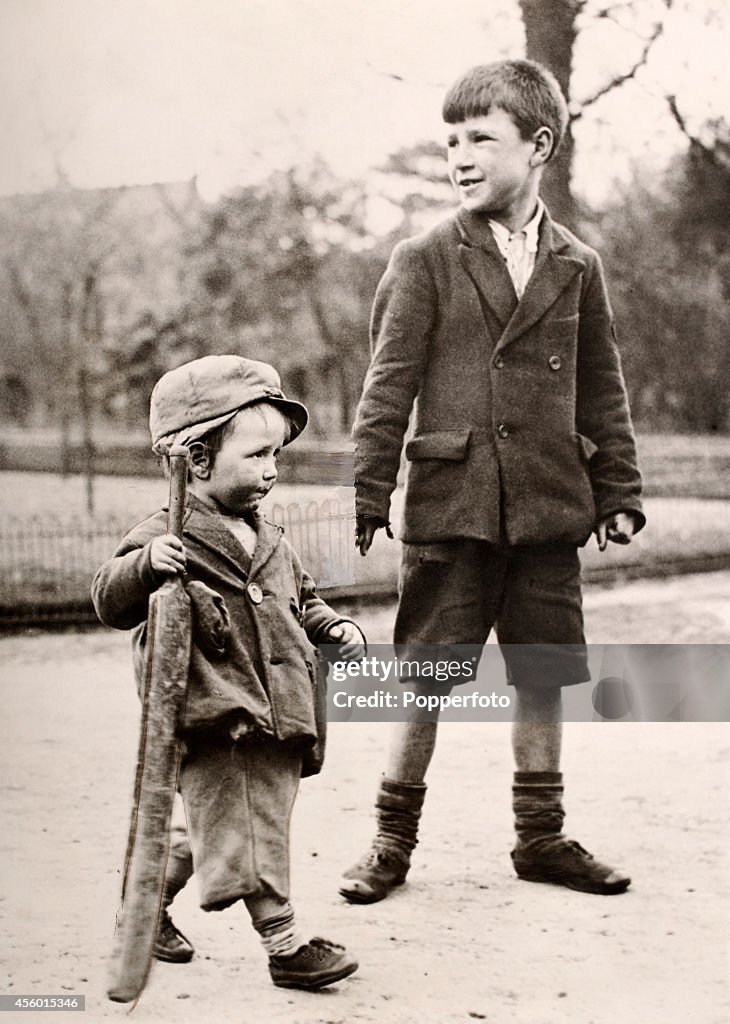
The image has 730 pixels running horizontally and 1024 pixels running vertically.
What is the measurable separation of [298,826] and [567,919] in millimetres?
734

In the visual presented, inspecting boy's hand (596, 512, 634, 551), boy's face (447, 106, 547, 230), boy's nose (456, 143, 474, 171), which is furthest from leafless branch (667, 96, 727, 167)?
boy's hand (596, 512, 634, 551)

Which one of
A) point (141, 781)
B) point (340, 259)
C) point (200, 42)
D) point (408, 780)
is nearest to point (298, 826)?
point (408, 780)

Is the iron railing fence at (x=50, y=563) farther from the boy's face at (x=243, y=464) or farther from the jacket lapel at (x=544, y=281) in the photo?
the jacket lapel at (x=544, y=281)

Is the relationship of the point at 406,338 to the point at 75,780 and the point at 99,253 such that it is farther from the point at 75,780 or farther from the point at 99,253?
the point at 75,780

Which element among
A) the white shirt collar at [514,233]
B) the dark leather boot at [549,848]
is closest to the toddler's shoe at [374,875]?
the dark leather boot at [549,848]

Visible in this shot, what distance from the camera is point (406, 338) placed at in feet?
10.7

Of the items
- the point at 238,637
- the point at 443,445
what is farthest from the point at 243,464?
the point at 443,445

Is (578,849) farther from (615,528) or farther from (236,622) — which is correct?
(236,622)

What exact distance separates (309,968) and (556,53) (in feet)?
8.08

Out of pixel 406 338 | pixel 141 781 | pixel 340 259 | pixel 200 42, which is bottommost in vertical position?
pixel 141 781

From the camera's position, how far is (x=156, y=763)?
2.87 metres

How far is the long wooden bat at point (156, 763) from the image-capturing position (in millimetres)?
2859

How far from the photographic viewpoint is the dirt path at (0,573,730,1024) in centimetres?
309

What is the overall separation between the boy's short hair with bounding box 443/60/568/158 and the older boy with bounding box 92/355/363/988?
94cm
